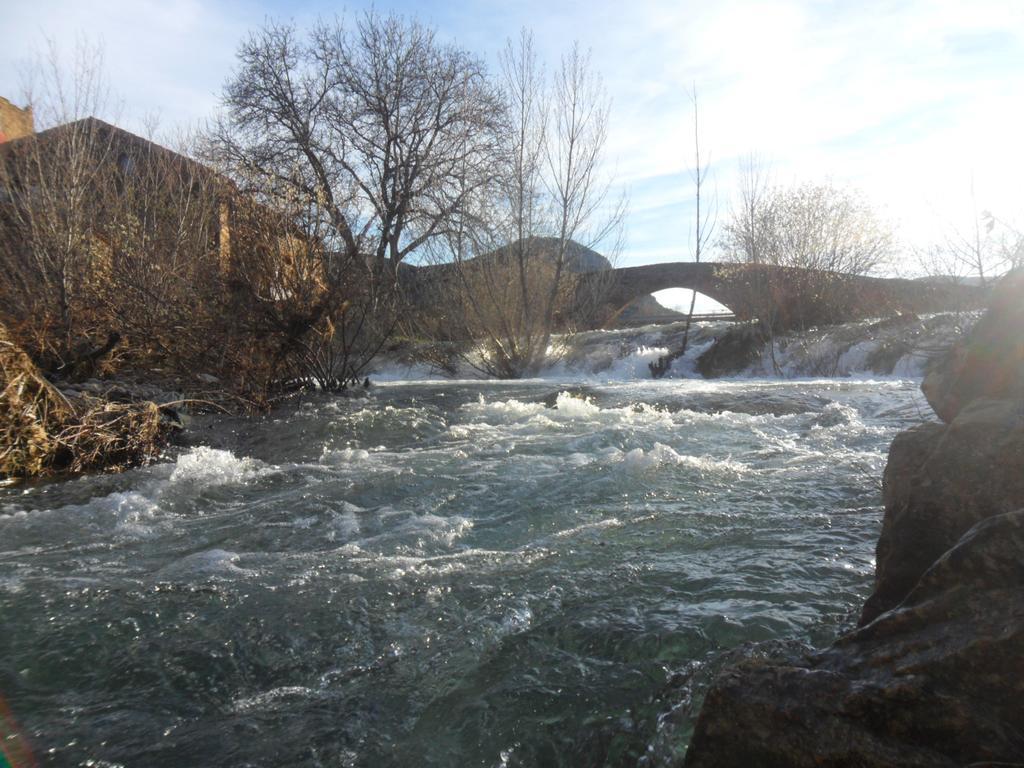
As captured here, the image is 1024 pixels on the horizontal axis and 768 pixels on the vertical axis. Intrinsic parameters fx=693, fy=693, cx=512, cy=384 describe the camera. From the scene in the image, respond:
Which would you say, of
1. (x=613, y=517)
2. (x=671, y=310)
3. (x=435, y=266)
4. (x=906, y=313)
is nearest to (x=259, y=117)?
(x=435, y=266)

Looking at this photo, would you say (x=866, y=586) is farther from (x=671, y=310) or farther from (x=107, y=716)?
(x=671, y=310)

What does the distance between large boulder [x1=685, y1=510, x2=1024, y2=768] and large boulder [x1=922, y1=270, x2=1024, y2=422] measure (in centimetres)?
170

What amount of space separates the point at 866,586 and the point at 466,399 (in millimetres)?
9326

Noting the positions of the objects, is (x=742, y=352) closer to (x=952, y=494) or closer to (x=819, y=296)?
(x=819, y=296)

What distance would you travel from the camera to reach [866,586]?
3.21m

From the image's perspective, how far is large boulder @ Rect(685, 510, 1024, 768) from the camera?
1.52m

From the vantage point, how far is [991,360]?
11.6ft

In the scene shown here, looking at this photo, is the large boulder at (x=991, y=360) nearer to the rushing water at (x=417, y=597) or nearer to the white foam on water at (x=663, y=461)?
the rushing water at (x=417, y=597)

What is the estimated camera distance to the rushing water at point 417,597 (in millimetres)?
2338

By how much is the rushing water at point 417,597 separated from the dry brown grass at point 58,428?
48cm

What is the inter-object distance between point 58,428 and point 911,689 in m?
7.54

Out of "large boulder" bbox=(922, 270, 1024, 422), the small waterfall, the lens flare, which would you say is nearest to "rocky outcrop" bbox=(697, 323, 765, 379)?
the small waterfall

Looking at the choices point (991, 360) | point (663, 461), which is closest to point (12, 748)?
point (991, 360)

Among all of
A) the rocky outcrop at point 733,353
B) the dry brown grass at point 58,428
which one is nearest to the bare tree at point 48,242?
the dry brown grass at point 58,428
